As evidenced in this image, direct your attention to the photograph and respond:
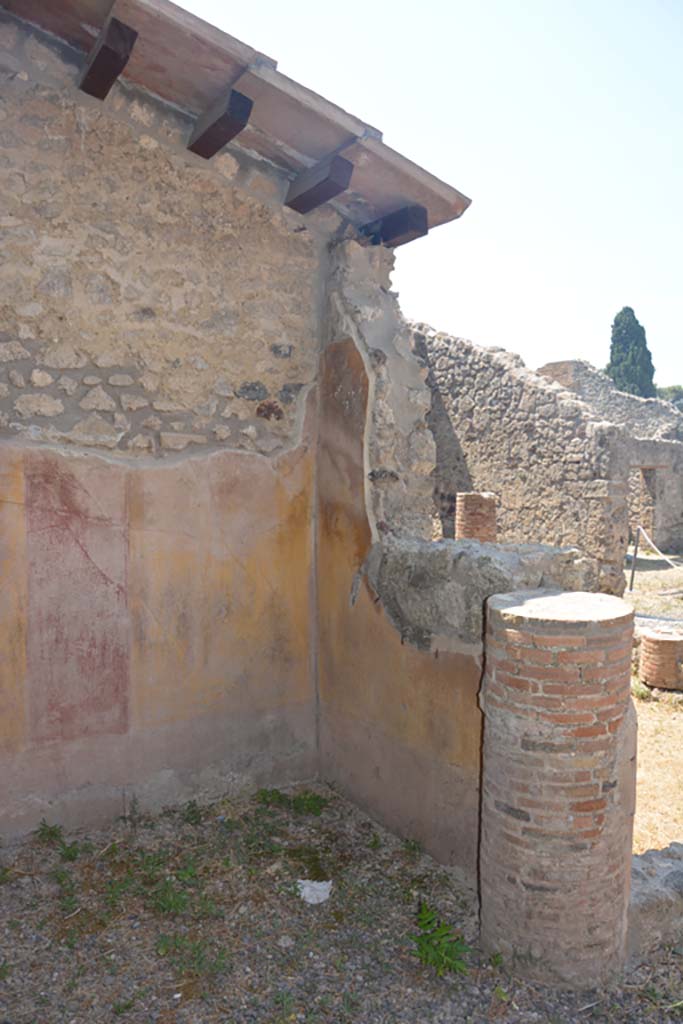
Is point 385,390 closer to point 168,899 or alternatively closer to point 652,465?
point 168,899

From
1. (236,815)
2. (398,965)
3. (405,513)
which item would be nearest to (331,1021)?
(398,965)

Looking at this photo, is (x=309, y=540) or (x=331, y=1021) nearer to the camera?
(x=331, y=1021)

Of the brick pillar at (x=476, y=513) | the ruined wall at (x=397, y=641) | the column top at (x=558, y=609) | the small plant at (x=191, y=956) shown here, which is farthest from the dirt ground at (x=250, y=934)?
the brick pillar at (x=476, y=513)

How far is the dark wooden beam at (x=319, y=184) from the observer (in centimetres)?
390

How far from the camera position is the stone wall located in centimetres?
357

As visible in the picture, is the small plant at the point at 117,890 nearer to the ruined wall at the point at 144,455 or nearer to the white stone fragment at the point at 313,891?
the ruined wall at the point at 144,455

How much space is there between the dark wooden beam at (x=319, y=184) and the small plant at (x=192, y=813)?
354 centimetres

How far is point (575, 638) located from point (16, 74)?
145 inches

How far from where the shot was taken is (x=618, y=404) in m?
21.8

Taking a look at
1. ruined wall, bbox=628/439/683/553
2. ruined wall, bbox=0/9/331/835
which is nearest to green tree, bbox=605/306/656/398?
ruined wall, bbox=628/439/683/553

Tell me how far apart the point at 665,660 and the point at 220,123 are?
236 inches

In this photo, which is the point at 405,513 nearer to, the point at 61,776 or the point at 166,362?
the point at 166,362

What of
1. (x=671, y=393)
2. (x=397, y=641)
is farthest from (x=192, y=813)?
(x=671, y=393)

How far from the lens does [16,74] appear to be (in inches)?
139
